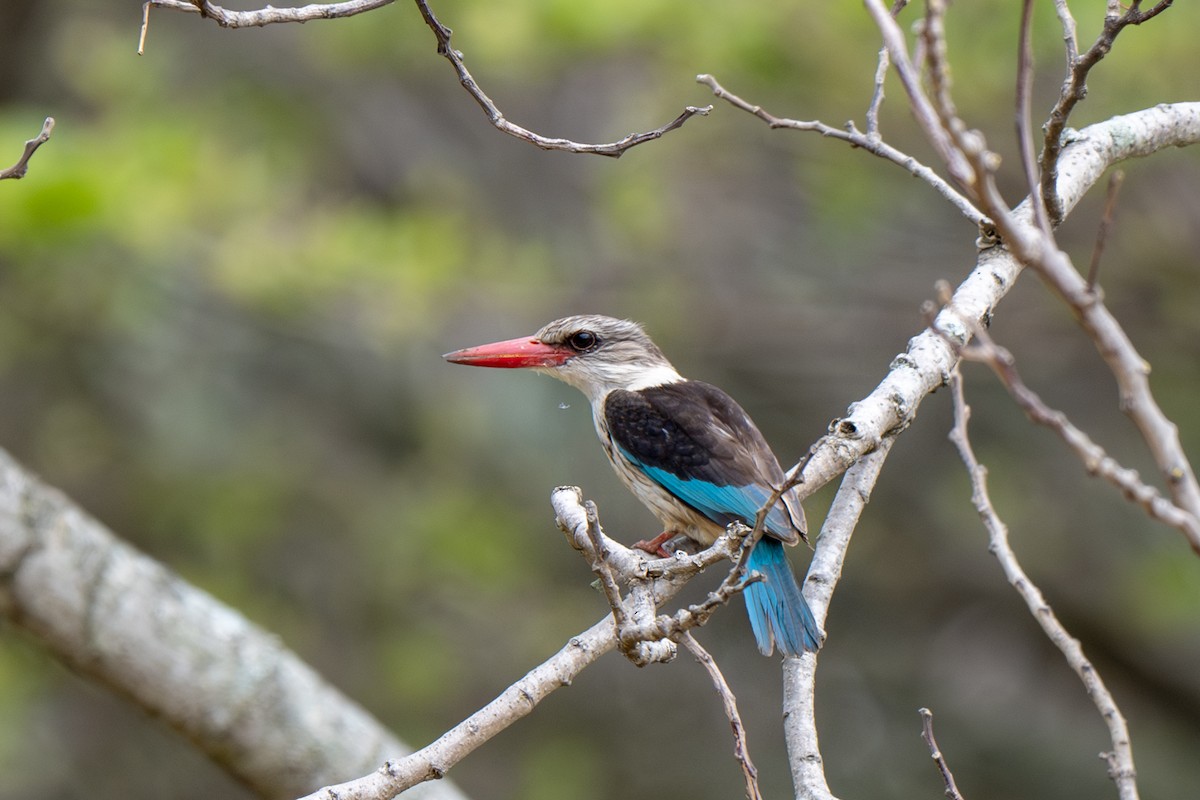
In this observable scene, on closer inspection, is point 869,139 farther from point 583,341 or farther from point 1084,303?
point 583,341

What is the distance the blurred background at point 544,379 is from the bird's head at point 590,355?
1326 mm

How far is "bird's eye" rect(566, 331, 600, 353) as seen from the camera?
12.0 ft

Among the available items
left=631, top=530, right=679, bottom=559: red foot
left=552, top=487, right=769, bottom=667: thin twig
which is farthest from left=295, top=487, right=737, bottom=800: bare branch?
left=631, top=530, right=679, bottom=559: red foot

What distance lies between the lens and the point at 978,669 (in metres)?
6.93

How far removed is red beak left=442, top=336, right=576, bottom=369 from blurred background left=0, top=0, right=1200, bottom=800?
1.32 m

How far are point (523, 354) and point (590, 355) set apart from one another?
0.18 metres

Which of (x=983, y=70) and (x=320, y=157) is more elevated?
(x=983, y=70)

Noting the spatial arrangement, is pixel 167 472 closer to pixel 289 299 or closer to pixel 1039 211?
pixel 289 299

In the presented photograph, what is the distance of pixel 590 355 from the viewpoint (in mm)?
3658

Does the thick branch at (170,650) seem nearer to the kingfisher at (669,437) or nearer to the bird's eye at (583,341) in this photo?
the kingfisher at (669,437)

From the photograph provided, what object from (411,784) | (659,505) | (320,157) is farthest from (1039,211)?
(320,157)

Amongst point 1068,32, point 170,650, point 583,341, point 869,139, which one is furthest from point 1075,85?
point 170,650

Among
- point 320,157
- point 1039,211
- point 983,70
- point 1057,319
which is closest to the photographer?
point 1039,211

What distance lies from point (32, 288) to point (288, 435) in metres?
1.37
